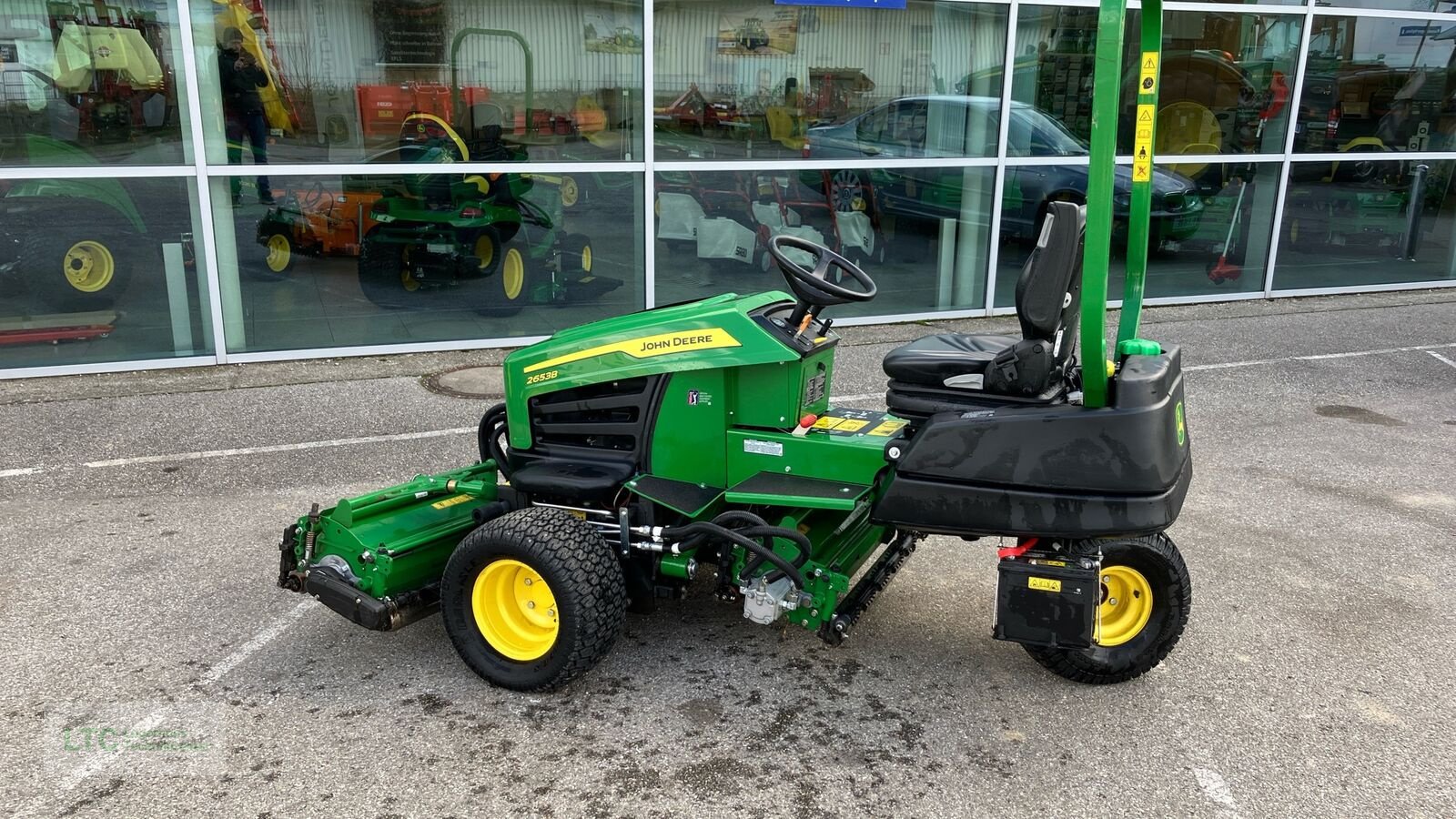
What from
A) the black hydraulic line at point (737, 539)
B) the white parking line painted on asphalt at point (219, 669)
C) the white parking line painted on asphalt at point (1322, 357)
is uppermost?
the black hydraulic line at point (737, 539)

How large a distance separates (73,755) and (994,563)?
322cm

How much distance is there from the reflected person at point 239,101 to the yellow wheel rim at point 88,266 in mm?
870

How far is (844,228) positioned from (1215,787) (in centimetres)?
654

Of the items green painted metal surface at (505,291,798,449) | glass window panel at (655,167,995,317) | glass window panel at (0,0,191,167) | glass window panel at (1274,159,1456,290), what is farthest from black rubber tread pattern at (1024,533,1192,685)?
glass window panel at (1274,159,1456,290)

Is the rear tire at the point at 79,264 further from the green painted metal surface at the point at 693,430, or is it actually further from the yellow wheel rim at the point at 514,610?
the green painted metal surface at the point at 693,430

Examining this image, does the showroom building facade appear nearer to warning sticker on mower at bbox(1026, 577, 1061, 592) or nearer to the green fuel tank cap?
the green fuel tank cap

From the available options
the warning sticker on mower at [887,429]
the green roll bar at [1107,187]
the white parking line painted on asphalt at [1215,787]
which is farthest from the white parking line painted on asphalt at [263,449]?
the white parking line painted on asphalt at [1215,787]

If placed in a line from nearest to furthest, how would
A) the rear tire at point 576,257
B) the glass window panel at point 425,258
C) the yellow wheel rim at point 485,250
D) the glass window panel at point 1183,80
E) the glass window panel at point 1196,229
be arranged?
the glass window panel at point 425,258 < the yellow wheel rim at point 485,250 < the rear tire at point 576,257 < the glass window panel at point 1183,80 < the glass window panel at point 1196,229

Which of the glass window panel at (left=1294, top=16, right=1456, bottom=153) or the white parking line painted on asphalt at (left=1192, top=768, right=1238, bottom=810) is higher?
the glass window panel at (left=1294, top=16, right=1456, bottom=153)

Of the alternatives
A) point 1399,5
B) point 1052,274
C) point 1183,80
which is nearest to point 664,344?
point 1052,274

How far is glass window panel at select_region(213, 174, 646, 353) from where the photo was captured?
24.6 feet

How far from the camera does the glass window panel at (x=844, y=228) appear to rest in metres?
8.49

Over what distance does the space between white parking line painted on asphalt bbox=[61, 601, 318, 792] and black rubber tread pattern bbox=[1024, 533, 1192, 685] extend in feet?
8.31

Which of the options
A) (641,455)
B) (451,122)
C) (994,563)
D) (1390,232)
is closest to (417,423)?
(451,122)
